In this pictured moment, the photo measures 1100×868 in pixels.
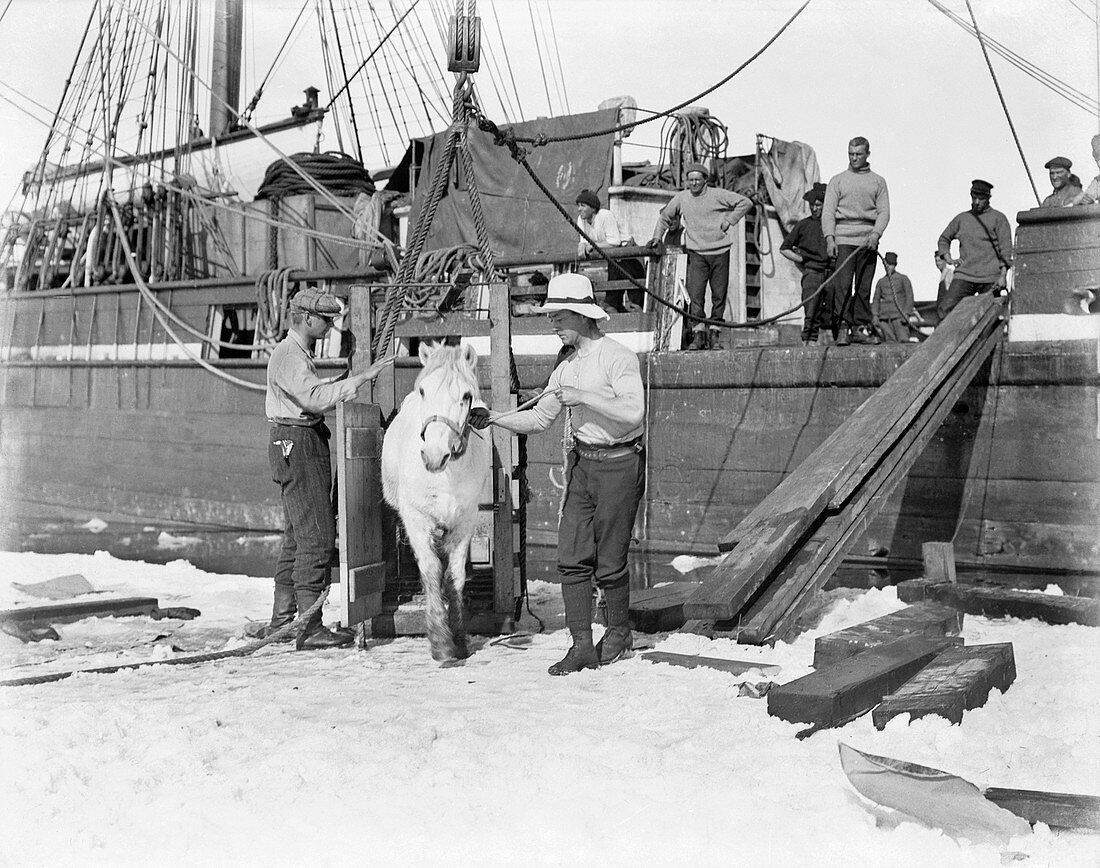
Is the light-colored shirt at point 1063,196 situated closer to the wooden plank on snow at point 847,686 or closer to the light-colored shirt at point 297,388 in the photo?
the wooden plank on snow at point 847,686

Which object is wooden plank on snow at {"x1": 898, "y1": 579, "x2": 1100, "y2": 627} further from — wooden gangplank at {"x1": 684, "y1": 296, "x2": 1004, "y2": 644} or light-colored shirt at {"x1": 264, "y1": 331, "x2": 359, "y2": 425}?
light-colored shirt at {"x1": 264, "y1": 331, "x2": 359, "y2": 425}

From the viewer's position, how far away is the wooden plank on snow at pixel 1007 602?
5574 millimetres

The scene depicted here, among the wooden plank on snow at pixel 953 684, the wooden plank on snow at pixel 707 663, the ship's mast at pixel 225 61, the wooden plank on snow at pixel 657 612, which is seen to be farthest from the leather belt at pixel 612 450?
the ship's mast at pixel 225 61

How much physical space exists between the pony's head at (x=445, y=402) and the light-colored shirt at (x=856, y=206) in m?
4.39

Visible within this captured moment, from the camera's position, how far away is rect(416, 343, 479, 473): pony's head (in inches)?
180

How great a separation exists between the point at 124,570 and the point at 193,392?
4.54 metres

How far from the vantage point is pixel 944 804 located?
271cm

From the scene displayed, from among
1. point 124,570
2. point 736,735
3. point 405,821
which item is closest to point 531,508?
point 124,570

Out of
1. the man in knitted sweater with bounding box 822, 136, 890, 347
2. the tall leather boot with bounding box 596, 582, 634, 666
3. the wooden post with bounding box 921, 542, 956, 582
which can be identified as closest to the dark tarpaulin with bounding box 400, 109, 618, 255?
the man in knitted sweater with bounding box 822, 136, 890, 347

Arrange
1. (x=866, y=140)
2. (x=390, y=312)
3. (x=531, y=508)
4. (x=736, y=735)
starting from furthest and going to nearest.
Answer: (x=531, y=508) < (x=866, y=140) < (x=390, y=312) < (x=736, y=735)

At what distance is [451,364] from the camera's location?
491cm

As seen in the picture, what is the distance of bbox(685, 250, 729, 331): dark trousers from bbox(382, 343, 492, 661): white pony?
4.33 metres

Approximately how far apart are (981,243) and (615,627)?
5.16 metres

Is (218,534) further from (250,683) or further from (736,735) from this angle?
(736,735)
